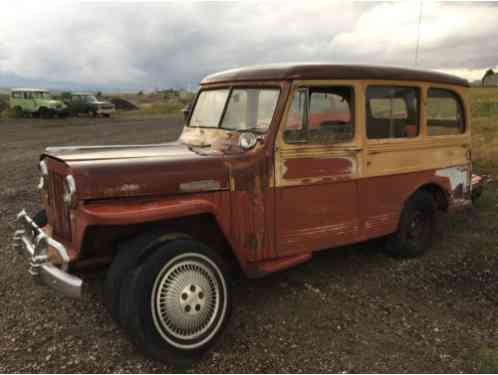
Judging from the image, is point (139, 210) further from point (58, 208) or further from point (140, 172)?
point (58, 208)

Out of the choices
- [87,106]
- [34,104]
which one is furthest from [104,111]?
[34,104]

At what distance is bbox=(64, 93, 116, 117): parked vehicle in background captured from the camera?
2997cm

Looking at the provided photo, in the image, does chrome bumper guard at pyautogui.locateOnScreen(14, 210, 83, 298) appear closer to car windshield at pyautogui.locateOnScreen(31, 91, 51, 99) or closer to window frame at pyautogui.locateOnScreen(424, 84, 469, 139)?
window frame at pyautogui.locateOnScreen(424, 84, 469, 139)

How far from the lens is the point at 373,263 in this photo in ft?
17.0

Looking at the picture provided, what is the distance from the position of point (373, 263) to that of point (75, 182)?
3.49m

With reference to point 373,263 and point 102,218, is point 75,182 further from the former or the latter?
point 373,263

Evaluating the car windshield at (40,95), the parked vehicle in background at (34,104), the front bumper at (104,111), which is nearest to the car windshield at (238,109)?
the parked vehicle in background at (34,104)

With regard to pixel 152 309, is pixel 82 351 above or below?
below

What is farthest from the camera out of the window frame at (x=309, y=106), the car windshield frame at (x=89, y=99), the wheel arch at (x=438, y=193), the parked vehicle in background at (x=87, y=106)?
the car windshield frame at (x=89, y=99)

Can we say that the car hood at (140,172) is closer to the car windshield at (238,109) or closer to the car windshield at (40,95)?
the car windshield at (238,109)

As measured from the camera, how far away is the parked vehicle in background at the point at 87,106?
29969 millimetres

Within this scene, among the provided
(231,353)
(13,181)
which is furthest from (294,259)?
(13,181)

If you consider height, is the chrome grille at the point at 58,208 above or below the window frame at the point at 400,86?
below

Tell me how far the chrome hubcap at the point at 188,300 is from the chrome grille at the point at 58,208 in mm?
1038
